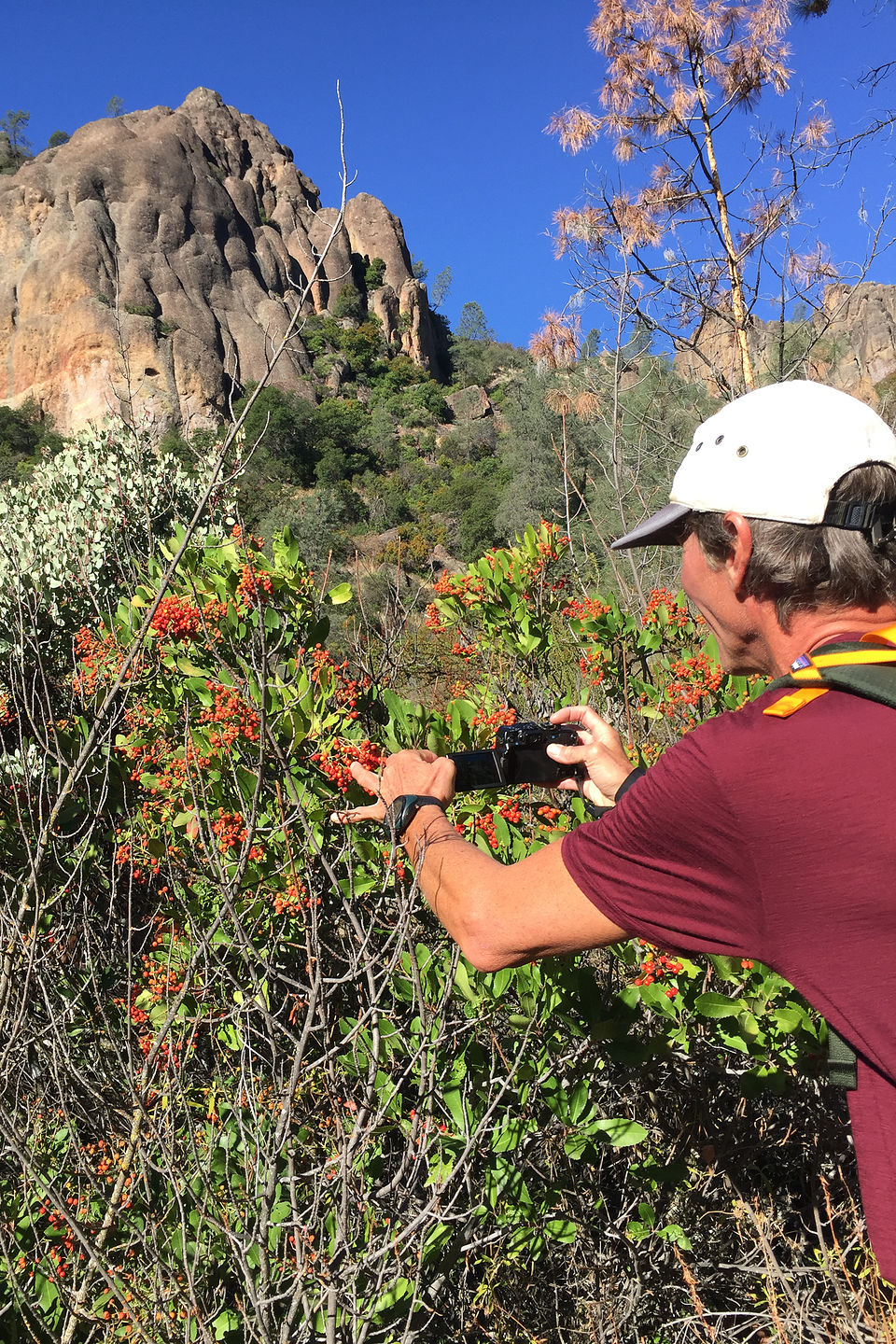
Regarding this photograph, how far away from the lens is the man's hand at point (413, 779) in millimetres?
1522

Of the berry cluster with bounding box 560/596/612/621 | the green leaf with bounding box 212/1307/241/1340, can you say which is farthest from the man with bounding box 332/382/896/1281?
the berry cluster with bounding box 560/596/612/621

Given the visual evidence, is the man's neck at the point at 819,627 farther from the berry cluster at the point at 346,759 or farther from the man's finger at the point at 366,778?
the berry cluster at the point at 346,759

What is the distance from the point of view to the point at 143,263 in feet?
120

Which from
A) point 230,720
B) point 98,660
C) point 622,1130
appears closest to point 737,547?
point 622,1130

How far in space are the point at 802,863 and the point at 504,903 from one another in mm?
403

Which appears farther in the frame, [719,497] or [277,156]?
[277,156]

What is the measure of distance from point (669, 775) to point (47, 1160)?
2.54 meters

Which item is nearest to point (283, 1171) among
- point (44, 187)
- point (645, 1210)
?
point (645, 1210)

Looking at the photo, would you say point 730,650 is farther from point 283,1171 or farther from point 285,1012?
point 285,1012

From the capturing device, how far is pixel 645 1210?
225cm

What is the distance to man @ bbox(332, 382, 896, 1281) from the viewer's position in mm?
906

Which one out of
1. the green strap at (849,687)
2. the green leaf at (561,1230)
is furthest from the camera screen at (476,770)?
the green leaf at (561,1230)

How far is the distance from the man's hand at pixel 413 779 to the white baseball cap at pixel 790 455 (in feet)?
2.06

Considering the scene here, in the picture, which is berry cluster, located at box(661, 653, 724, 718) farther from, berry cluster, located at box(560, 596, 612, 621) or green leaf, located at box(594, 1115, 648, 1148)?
green leaf, located at box(594, 1115, 648, 1148)
